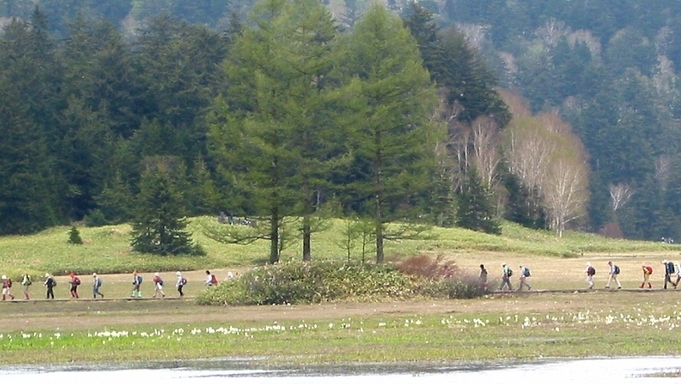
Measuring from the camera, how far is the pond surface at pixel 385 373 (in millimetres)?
23172

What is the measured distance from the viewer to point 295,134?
56.2 m

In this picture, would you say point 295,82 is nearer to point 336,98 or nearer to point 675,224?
point 336,98

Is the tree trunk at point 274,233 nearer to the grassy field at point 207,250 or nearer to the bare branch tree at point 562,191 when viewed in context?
the grassy field at point 207,250

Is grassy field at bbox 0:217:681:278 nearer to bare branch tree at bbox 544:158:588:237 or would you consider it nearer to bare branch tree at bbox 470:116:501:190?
bare branch tree at bbox 470:116:501:190

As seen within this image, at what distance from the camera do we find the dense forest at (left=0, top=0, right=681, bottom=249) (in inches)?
2207

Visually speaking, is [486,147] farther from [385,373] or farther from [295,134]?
[385,373]

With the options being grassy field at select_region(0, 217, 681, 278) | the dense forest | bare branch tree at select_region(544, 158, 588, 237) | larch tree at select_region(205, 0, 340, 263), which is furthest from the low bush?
bare branch tree at select_region(544, 158, 588, 237)

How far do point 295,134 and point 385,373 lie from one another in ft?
106

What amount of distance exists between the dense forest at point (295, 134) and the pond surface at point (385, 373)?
29.3 meters

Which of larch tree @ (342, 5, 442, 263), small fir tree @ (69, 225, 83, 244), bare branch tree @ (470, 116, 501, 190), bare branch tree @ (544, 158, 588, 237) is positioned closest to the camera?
larch tree @ (342, 5, 442, 263)

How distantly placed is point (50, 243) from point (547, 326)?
46.5 metres

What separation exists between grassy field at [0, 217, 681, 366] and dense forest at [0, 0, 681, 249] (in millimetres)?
7167


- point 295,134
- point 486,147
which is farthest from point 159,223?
point 486,147

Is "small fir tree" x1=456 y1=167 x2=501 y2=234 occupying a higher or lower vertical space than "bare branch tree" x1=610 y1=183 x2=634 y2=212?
lower
